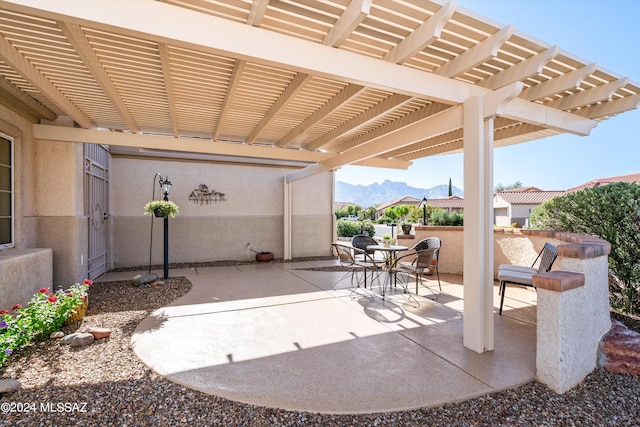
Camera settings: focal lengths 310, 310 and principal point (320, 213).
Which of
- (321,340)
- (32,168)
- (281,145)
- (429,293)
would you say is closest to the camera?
(321,340)

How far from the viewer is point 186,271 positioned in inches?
298

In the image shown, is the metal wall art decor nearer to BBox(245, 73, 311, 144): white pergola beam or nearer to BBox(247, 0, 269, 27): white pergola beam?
BBox(245, 73, 311, 144): white pergola beam

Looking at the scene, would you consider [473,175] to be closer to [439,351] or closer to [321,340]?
[439,351]

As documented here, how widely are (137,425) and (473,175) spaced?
11.5ft

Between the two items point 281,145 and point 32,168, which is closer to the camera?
point 32,168

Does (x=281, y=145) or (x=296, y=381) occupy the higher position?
(x=281, y=145)

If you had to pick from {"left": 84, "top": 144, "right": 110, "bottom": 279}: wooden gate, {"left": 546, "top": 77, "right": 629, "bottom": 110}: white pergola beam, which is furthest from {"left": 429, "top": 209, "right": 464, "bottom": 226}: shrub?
{"left": 84, "top": 144, "right": 110, "bottom": 279}: wooden gate

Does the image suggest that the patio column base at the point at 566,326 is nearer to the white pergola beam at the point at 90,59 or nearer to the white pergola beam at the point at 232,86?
the white pergola beam at the point at 232,86

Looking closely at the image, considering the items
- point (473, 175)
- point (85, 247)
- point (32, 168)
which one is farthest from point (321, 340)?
point (32, 168)

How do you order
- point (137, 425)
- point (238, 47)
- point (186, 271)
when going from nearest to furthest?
point (137, 425)
point (238, 47)
point (186, 271)

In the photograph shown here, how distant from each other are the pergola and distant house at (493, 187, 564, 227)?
2519 cm

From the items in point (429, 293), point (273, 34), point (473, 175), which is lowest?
point (429, 293)

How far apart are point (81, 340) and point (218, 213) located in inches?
238

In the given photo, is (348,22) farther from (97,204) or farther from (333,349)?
(97,204)
